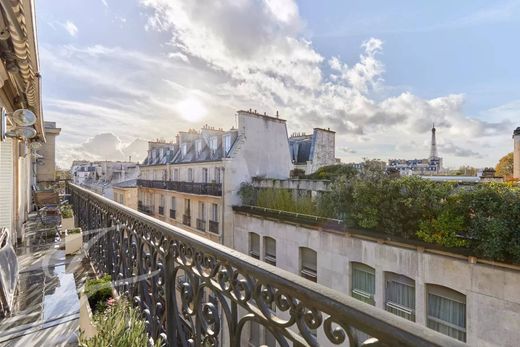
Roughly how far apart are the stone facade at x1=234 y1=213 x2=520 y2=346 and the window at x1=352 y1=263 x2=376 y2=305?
11 centimetres

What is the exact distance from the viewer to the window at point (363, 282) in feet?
24.0

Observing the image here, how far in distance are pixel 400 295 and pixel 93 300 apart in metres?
6.65

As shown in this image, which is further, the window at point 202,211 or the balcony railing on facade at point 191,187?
the window at point 202,211

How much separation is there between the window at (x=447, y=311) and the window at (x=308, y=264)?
3.10 meters

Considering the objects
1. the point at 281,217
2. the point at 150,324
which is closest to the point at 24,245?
the point at 150,324

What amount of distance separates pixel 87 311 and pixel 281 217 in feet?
26.5

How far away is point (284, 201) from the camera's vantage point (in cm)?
1059

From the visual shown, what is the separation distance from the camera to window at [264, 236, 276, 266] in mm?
10391

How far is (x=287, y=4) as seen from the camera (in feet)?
24.1

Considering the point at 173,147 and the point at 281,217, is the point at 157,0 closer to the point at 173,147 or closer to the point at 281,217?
the point at 281,217

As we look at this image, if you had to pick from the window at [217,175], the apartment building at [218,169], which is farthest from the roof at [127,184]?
the window at [217,175]

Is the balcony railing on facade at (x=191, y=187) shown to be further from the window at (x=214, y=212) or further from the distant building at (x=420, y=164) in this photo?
the distant building at (x=420, y=164)

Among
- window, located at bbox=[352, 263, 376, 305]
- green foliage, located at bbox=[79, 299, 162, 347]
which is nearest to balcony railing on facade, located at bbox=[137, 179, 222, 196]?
window, located at bbox=[352, 263, 376, 305]

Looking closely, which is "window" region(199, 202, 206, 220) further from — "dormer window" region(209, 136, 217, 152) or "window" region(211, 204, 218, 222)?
"dormer window" region(209, 136, 217, 152)
